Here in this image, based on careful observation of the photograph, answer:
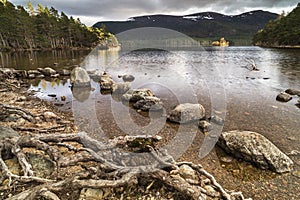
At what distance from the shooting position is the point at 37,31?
2874 inches

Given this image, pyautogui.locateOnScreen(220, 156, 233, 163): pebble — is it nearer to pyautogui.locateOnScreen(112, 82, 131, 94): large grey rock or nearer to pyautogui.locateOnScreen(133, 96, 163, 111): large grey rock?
pyautogui.locateOnScreen(133, 96, 163, 111): large grey rock

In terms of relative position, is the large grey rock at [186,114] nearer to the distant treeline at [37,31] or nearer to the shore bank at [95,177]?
the shore bank at [95,177]

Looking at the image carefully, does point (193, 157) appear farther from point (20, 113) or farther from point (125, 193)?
point (20, 113)

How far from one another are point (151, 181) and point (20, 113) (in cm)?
739

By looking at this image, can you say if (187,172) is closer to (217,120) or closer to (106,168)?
(106,168)

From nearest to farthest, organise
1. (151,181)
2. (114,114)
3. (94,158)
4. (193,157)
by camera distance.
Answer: (151,181) < (94,158) < (193,157) < (114,114)

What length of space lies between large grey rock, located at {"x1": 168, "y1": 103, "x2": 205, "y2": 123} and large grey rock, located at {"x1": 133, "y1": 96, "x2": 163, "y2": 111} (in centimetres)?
161

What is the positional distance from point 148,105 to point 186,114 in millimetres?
2821

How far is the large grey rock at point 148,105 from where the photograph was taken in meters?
11.1

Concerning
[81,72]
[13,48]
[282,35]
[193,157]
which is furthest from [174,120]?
[282,35]

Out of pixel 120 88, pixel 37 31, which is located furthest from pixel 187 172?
pixel 37 31

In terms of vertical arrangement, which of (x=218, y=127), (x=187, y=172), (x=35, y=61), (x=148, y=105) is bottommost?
(x=218, y=127)

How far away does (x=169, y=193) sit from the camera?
398 centimetres

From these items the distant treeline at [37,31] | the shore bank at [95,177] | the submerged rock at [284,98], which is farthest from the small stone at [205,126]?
the distant treeline at [37,31]
